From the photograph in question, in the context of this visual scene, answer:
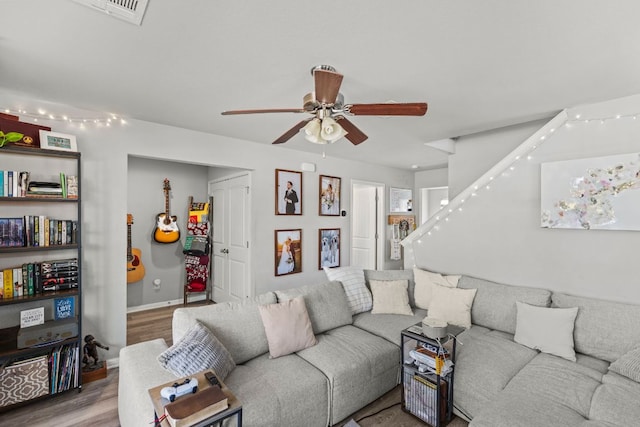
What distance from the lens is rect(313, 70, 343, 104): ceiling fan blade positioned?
1.40 meters

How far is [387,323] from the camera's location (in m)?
2.68

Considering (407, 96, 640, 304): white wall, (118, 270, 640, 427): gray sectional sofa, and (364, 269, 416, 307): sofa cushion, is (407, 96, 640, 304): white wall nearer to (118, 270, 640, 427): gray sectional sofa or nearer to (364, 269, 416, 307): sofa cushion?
(118, 270, 640, 427): gray sectional sofa

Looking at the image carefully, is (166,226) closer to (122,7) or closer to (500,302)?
(122,7)

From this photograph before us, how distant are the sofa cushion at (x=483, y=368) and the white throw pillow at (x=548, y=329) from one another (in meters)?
0.08

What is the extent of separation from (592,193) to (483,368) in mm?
1777

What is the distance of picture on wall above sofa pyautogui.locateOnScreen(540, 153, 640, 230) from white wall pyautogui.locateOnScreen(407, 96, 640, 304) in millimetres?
75

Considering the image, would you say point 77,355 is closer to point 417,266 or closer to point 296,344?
point 296,344

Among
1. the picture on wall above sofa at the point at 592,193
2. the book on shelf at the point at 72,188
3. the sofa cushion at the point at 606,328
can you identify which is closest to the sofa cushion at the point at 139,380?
the book on shelf at the point at 72,188

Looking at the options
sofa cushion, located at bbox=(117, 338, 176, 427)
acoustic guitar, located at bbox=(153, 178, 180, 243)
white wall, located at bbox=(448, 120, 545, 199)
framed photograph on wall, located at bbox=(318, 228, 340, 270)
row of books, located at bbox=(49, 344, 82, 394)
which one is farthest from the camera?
framed photograph on wall, located at bbox=(318, 228, 340, 270)

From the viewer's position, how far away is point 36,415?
2.11 m

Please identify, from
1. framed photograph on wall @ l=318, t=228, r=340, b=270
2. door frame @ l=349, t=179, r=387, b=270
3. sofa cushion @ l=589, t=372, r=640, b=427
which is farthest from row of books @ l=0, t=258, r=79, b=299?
door frame @ l=349, t=179, r=387, b=270

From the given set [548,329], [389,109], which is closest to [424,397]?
[548,329]

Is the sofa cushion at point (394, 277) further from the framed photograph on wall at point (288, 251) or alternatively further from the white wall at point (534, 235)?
the framed photograph on wall at point (288, 251)

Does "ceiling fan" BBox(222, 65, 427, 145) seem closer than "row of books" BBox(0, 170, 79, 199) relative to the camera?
Yes
